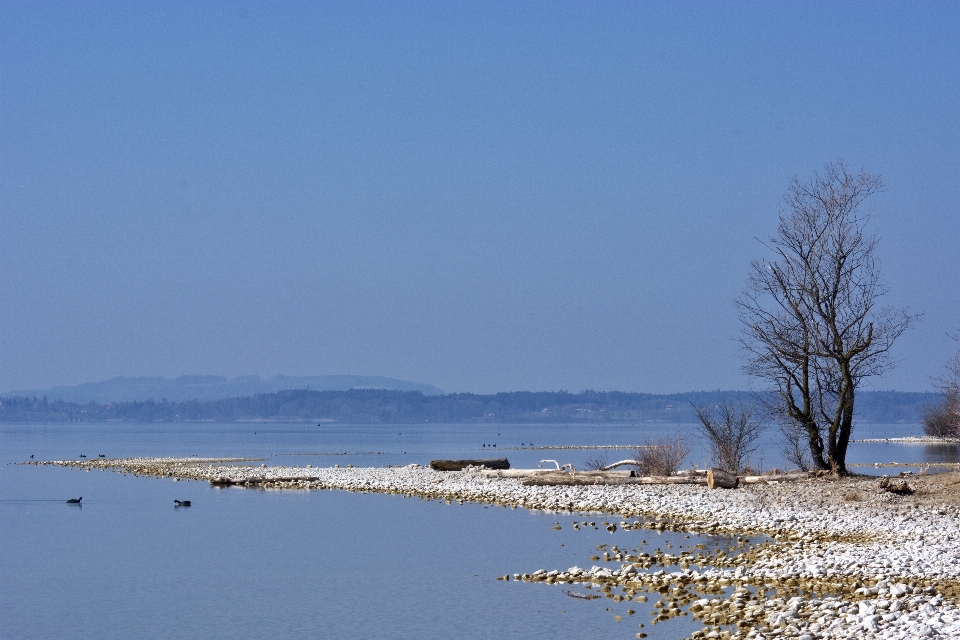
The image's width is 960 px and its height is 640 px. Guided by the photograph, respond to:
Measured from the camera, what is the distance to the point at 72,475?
50094 millimetres

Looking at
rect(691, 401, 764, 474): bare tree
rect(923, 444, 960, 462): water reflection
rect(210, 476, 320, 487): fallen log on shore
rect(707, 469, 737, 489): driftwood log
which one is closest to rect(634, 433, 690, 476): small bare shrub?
rect(691, 401, 764, 474): bare tree

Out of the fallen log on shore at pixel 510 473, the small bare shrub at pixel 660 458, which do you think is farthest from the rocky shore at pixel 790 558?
the small bare shrub at pixel 660 458

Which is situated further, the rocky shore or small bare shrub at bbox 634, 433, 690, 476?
small bare shrub at bbox 634, 433, 690, 476

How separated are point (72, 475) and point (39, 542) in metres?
27.4

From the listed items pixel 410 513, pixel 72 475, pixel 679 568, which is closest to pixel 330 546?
pixel 410 513

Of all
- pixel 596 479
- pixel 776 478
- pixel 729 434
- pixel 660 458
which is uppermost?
pixel 729 434

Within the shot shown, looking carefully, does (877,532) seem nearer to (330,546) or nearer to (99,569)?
(330,546)

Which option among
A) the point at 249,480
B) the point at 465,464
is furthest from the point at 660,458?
the point at 249,480

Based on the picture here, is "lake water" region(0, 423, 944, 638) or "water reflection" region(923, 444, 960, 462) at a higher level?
"lake water" region(0, 423, 944, 638)

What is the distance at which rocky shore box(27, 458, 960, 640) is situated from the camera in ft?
39.2

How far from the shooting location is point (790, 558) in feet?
53.2

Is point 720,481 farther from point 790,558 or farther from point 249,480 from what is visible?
point 249,480

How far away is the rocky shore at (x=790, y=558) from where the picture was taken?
1194 centimetres

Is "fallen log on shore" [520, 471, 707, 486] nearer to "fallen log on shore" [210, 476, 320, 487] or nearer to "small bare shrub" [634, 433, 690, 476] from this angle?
"small bare shrub" [634, 433, 690, 476]
